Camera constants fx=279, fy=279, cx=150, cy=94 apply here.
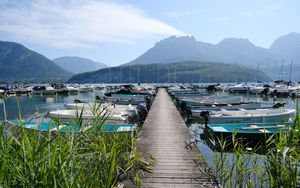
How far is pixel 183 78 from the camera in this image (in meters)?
157

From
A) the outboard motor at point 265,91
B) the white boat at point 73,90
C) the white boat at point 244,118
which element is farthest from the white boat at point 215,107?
the white boat at point 73,90

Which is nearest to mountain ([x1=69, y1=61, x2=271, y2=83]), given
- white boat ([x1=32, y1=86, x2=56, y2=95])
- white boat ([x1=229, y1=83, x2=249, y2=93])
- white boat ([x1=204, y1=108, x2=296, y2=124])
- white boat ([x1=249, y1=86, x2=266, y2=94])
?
white boat ([x1=229, y1=83, x2=249, y2=93])

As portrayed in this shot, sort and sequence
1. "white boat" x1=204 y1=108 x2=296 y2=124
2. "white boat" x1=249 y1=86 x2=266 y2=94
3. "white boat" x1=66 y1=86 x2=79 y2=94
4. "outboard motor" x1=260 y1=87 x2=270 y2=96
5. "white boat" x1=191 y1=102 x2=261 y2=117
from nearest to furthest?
"white boat" x1=204 y1=108 x2=296 y2=124 → "white boat" x1=191 y1=102 x2=261 y2=117 → "outboard motor" x1=260 y1=87 x2=270 y2=96 → "white boat" x1=249 y1=86 x2=266 y2=94 → "white boat" x1=66 y1=86 x2=79 y2=94

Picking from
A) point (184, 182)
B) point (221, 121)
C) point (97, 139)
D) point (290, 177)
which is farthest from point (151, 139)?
point (221, 121)

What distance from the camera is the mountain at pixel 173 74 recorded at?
157m

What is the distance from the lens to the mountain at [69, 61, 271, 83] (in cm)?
15712

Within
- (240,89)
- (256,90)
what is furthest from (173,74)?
(256,90)

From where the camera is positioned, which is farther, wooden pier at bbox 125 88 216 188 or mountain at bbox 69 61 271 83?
mountain at bbox 69 61 271 83

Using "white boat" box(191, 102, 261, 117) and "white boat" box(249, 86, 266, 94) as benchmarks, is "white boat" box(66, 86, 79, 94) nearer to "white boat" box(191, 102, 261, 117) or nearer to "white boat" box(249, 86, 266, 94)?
"white boat" box(249, 86, 266, 94)

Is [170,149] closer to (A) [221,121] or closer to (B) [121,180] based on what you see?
(B) [121,180]

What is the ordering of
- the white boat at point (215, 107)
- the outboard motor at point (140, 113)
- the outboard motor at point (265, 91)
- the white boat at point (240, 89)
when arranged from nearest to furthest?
the outboard motor at point (140, 113) → the white boat at point (215, 107) → the outboard motor at point (265, 91) → the white boat at point (240, 89)

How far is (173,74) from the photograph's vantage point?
533 ft

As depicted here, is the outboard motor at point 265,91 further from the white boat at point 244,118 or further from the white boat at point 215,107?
the white boat at point 244,118

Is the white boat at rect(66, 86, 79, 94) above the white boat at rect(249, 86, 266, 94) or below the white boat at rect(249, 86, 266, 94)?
below
